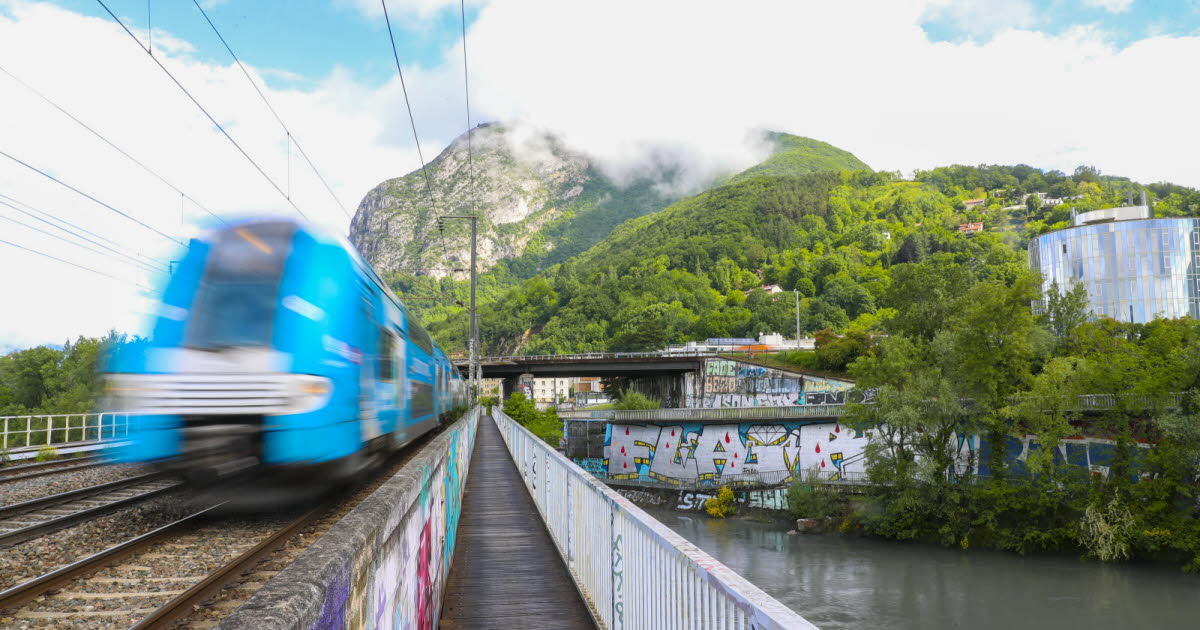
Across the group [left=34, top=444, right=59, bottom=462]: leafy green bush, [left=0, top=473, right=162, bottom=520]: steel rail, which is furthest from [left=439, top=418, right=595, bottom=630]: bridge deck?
[left=34, top=444, right=59, bottom=462]: leafy green bush

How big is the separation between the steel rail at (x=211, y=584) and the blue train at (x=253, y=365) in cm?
104

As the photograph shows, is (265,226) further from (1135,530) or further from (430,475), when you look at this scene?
(1135,530)

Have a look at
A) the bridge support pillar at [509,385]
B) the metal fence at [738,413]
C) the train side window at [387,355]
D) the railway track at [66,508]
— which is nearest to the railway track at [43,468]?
the railway track at [66,508]

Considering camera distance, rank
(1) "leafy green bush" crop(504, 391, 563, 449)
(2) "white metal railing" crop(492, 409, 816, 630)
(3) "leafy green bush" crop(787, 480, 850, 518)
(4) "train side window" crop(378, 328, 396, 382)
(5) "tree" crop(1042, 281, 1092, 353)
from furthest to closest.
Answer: (1) "leafy green bush" crop(504, 391, 563, 449)
(5) "tree" crop(1042, 281, 1092, 353)
(3) "leafy green bush" crop(787, 480, 850, 518)
(4) "train side window" crop(378, 328, 396, 382)
(2) "white metal railing" crop(492, 409, 816, 630)

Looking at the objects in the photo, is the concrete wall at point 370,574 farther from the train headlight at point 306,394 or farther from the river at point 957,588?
the river at point 957,588

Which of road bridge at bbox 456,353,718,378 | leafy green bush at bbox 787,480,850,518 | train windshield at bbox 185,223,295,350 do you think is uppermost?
road bridge at bbox 456,353,718,378

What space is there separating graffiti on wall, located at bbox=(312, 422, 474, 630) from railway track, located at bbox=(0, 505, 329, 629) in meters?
1.69

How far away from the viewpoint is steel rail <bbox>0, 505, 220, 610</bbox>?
6007 millimetres

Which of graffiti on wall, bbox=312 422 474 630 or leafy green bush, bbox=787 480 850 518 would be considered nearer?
graffiti on wall, bbox=312 422 474 630

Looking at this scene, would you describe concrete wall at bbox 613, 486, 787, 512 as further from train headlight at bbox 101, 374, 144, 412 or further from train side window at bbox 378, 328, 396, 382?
train headlight at bbox 101, 374, 144, 412

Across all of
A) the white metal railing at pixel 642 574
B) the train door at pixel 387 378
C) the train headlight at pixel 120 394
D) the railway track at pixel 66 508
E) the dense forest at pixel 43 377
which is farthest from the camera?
the dense forest at pixel 43 377

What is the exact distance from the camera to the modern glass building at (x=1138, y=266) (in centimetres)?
9188

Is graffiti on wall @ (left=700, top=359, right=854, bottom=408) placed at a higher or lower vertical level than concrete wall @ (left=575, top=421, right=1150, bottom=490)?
higher

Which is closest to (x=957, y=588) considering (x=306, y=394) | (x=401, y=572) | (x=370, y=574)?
(x=306, y=394)
